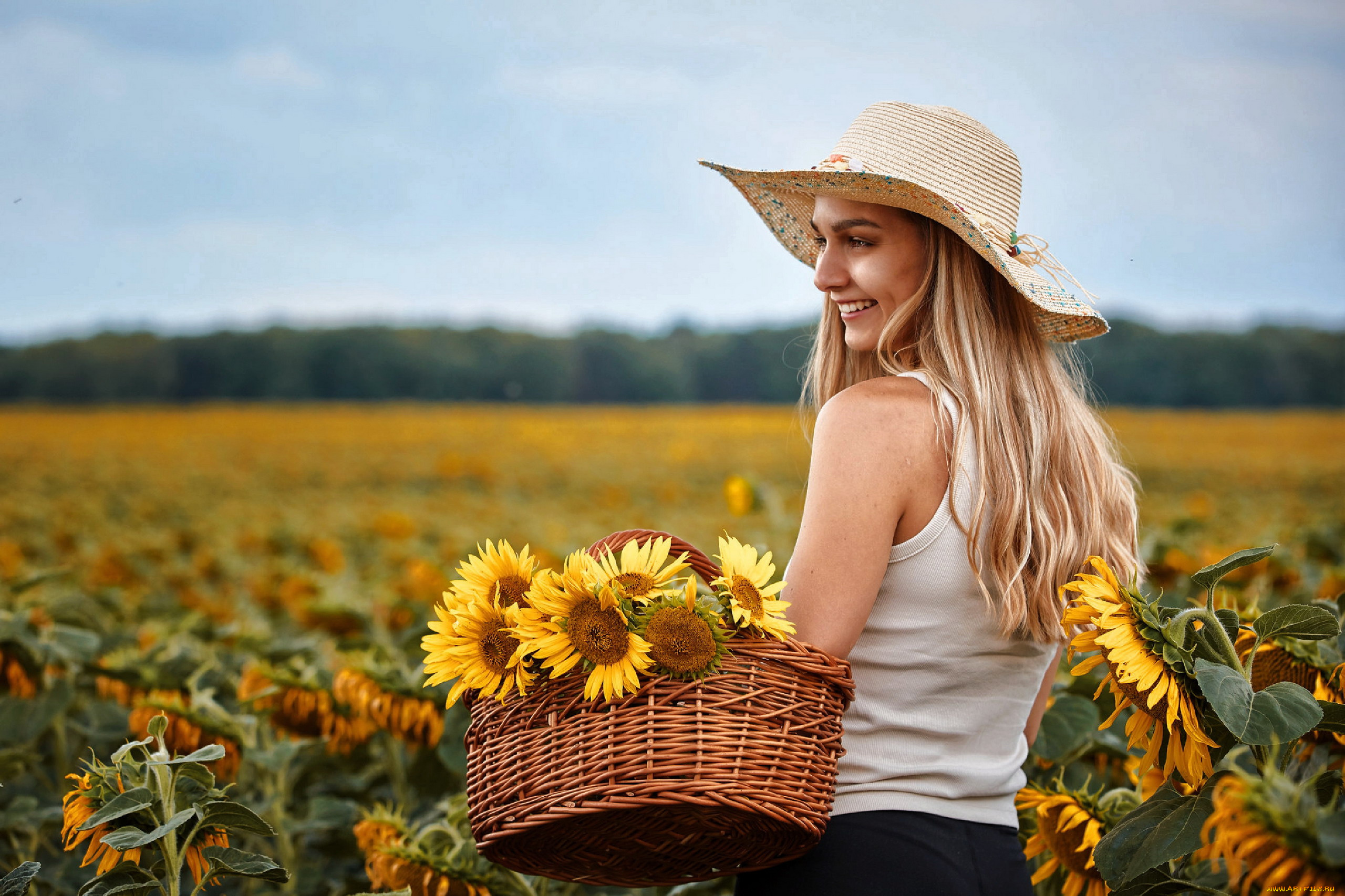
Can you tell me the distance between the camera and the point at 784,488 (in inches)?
422

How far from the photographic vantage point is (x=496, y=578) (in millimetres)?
1096

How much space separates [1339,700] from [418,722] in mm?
1355

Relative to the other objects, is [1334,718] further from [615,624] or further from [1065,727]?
[615,624]

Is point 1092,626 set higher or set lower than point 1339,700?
higher

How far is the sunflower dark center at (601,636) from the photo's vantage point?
96 centimetres

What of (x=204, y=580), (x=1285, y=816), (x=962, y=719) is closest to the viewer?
(x=1285, y=816)

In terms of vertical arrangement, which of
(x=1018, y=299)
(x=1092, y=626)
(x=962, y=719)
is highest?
(x=1018, y=299)

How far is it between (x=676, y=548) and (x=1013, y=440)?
413mm

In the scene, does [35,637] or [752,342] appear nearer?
[35,637]

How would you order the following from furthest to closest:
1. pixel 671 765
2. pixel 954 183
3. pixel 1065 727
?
pixel 1065 727
pixel 954 183
pixel 671 765

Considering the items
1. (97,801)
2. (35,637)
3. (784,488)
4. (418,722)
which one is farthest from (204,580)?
(784,488)

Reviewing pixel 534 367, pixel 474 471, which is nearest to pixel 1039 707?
pixel 474 471

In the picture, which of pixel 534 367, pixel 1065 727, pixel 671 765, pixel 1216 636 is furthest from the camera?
pixel 534 367

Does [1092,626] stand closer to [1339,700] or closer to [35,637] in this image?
[1339,700]
